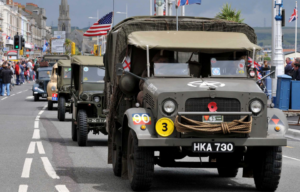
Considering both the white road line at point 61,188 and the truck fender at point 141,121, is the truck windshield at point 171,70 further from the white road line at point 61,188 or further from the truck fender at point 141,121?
the white road line at point 61,188

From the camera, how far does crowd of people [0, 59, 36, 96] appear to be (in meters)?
39.7

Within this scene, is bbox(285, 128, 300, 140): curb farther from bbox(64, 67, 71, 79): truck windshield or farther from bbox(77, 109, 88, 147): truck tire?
bbox(64, 67, 71, 79): truck windshield

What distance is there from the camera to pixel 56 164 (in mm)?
11023

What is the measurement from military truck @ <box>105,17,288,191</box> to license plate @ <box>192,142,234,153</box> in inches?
0.5

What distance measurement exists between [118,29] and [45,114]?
16.1 meters

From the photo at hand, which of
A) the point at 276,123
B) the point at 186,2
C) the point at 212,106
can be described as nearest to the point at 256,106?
the point at 276,123

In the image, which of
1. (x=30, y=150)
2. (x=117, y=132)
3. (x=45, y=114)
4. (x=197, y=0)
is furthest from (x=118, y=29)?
(x=45, y=114)

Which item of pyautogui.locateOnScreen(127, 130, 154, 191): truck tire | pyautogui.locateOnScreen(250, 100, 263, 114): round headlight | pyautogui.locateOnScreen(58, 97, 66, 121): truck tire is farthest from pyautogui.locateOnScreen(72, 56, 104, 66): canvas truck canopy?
pyautogui.locateOnScreen(250, 100, 263, 114): round headlight

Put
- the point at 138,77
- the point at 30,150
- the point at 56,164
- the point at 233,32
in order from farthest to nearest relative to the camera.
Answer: the point at 30,150 → the point at 56,164 → the point at 233,32 → the point at 138,77

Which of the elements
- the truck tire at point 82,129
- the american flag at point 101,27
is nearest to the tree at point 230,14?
the american flag at point 101,27

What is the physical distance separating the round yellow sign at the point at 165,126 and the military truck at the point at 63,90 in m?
13.6

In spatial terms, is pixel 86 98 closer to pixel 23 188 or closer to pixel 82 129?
pixel 82 129

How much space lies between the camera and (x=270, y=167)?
26.1 ft

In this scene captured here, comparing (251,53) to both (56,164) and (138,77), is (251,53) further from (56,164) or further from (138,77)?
(56,164)
